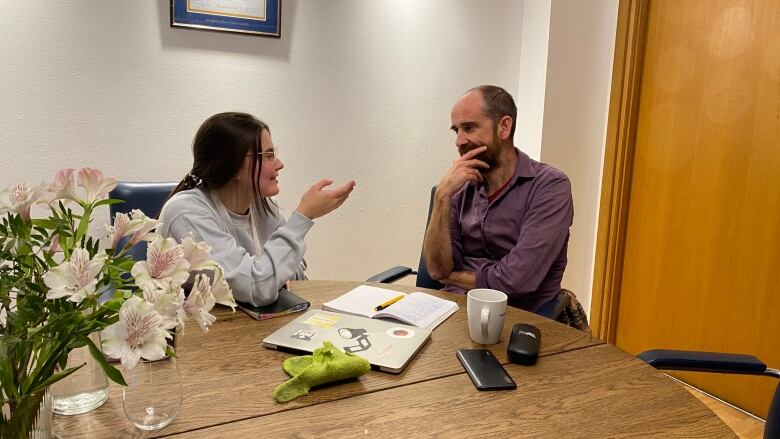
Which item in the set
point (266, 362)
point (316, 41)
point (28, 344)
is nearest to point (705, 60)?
point (316, 41)

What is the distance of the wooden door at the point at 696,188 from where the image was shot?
2.26 metres

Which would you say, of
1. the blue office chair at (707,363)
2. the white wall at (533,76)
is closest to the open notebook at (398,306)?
the blue office chair at (707,363)

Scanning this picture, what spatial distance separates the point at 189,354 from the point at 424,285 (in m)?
1.09

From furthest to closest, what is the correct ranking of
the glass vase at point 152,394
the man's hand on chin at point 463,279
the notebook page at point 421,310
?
1. the man's hand on chin at point 463,279
2. the notebook page at point 421,310
3. the glass vase at point 152,394

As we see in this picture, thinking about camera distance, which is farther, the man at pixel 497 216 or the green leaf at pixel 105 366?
the man at pixel 497 216

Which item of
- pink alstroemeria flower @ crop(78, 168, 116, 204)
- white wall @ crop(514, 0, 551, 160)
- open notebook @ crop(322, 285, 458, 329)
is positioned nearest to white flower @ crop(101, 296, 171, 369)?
pink alstroemeria flower @ crop(78, 168, 116, 204)

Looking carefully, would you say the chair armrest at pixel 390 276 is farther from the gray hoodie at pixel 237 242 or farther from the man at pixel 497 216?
the gray hoodie at pixel 237 242

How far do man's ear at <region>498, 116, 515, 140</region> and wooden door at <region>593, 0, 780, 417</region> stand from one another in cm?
101

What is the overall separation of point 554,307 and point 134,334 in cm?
141

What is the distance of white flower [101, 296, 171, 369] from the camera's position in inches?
25.0

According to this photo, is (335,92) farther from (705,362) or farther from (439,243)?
(705,362)

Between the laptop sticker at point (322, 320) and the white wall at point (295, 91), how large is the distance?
1.44 meters

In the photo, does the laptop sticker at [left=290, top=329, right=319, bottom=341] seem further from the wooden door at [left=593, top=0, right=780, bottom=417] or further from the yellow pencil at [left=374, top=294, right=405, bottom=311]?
the wooden door at [left=593, top=0, right=780, bottom=417]

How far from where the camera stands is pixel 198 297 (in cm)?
70
